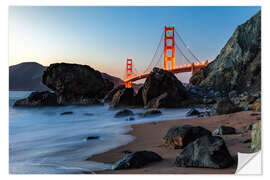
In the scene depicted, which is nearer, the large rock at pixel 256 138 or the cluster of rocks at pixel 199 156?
the cluster of rocks at pixel 199 156

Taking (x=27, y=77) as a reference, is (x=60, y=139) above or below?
below

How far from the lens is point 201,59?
4684mm

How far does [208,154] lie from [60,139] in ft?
8.06

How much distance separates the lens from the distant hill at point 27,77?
349 centimetres

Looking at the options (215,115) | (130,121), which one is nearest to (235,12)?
(215,115)

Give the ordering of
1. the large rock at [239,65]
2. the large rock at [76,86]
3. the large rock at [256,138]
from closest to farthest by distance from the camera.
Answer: the large rock at [256,138], the large rock at [239,65], the large rock at [76,86]

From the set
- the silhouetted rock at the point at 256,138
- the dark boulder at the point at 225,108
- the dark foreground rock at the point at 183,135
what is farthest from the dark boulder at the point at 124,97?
the silhouetted rock at the point at 256,138

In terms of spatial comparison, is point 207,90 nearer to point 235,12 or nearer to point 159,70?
point 159,70

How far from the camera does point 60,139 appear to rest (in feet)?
12.1

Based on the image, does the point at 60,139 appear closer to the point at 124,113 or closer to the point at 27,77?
the point at 27,77

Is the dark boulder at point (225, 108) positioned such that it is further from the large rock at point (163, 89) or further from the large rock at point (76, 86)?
the large rock at point (76, 86)

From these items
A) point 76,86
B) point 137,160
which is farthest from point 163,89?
point 137,160

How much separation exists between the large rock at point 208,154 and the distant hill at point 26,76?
268 cm

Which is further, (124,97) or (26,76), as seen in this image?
(124,97)
